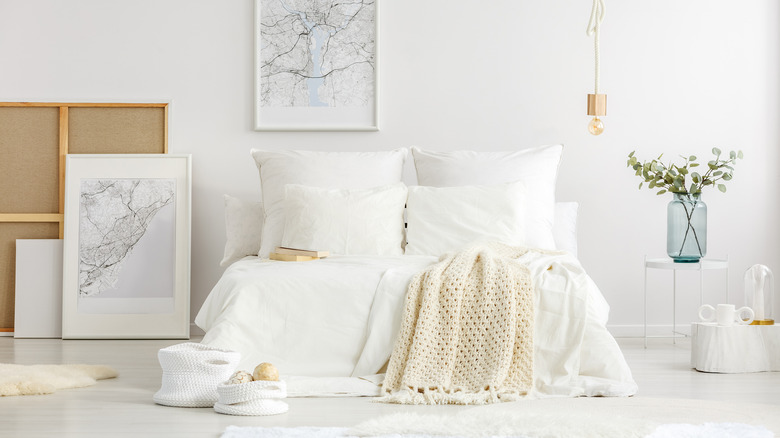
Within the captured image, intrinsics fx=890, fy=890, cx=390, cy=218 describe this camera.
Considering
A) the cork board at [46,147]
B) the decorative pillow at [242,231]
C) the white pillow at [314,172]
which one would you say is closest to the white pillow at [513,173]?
the white pillow at [314,172]

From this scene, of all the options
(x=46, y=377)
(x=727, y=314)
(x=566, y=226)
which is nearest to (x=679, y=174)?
(x=566, y=226)

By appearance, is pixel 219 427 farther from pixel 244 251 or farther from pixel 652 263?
pixel 652 263

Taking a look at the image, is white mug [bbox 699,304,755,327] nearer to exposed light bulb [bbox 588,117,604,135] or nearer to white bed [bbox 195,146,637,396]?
white bed [bbox 195,146,637,396]

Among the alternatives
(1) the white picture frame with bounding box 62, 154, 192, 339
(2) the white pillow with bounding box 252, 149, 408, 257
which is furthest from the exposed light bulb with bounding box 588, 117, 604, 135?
(1) the white picture frame with bounding box 62, 154, 192, 339

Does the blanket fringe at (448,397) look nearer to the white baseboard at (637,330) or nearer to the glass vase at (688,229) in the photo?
the glass vase at (688,229)

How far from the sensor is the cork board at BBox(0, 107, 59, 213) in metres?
5.05

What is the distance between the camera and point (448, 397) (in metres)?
3.06

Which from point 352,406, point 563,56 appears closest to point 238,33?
point 563,56

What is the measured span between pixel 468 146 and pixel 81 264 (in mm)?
2268

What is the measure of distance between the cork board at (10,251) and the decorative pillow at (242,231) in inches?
43.6

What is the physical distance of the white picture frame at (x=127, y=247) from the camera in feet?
16.0

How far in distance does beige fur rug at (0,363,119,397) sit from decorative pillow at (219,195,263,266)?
110 centimetres

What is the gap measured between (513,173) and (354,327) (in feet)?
5.12

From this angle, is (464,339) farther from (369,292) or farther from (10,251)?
(10,251)
